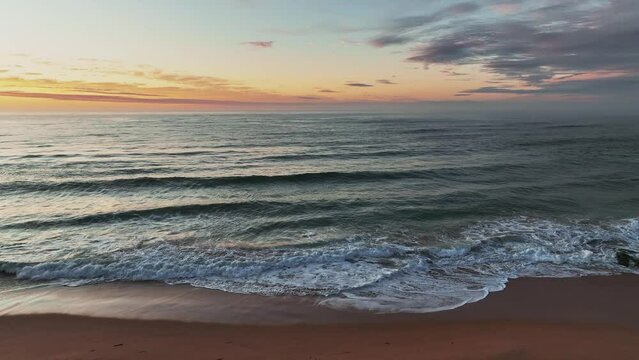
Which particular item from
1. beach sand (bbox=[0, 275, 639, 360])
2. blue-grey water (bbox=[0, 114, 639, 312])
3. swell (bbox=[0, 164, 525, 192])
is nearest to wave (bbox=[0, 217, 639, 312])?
blue-grey water (bbox=[0, 114, 639, 312])

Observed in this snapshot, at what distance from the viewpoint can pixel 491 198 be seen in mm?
17844

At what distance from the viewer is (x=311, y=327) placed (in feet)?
24.1

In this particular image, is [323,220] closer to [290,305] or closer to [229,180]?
[290,305]

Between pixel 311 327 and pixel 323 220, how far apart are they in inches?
299

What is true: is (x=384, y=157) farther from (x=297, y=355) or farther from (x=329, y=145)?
(x=297, y=355)

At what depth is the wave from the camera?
900 cm

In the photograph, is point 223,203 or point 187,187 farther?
point 187,187

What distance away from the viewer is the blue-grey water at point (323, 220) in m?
9.98

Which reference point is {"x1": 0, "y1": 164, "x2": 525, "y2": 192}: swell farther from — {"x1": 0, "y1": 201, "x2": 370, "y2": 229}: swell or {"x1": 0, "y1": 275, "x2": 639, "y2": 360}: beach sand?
{"x1": 0, "y1": 275, "x2": 639, "y2": 360}: beach sand

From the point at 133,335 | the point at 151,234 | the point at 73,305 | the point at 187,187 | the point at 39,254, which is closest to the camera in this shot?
the point at 133,335

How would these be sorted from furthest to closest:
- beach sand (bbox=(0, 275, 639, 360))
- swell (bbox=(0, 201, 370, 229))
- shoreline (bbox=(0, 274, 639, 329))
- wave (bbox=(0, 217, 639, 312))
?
swell (bbox=(0, 201, 370, 229)), wave (bbox=(0, 217, 639, 312)), shoreline (bbox=(0, 274, 639, 329)), beach sand (bbox=(0, 275, 639, 360))

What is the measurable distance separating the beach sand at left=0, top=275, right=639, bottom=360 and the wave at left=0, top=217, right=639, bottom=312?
56 centimetres

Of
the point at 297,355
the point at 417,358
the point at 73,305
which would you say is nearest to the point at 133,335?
the point at 73,305

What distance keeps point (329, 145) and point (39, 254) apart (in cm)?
2646
